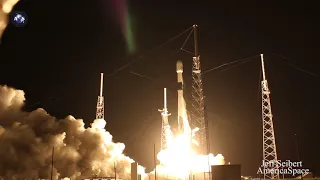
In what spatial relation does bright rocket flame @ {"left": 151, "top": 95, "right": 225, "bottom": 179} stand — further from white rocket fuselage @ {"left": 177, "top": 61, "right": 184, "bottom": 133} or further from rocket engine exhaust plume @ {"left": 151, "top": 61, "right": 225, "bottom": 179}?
white rocket fuselage @ {"left": 177, "top": 61, "right": 184, "bottom": 133}

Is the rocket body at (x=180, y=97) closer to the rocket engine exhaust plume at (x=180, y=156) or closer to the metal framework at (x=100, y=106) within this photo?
the rocket engine exhaust plume at (x=180, y=156)

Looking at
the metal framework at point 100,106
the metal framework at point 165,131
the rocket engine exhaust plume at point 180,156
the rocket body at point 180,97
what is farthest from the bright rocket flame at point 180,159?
the metal framework at point 100,106

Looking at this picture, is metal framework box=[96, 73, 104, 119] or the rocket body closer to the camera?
the rocket body

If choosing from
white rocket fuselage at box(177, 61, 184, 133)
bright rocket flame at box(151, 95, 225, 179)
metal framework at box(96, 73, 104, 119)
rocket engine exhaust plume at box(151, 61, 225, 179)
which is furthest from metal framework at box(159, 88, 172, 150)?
metal framework at box(96, 73, 104, 119)

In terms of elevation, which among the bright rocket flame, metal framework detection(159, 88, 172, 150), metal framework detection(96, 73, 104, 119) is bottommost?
the bright rocket flame

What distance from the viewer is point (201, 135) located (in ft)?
154

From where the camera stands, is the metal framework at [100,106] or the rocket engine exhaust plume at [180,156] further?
the metal framework at [100,106]

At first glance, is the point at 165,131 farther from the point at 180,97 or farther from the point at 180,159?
the point at 180,97

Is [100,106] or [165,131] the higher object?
[100,106]

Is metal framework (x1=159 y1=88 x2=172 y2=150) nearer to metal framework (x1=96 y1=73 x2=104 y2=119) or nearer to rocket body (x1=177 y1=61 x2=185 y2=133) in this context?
rocket body (x1=177 y1=61 x2=185 y2=133)

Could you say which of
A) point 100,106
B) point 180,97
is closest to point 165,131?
point 180,97

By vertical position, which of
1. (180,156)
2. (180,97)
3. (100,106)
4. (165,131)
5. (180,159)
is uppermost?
(180,97)

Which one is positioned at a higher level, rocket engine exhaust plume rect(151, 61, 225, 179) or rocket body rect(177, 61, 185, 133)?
rocket body rect(177, 61, 185, 133)

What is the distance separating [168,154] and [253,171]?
27.1 m
